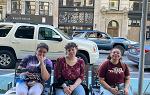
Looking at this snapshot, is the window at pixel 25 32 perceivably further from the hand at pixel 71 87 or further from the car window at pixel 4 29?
the hand at pixel 71 87

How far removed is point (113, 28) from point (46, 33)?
31732 mm

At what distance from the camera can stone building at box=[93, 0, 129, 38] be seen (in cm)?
4397

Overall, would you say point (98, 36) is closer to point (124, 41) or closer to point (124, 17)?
point (124, 41)

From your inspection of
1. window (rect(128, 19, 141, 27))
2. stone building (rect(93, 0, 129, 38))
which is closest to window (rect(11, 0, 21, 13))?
stone building (rect(93, 0, 129, 38))

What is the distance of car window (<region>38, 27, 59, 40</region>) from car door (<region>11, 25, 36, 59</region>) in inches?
10.9

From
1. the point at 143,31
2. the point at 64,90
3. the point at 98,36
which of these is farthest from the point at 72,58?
the point at 98,36

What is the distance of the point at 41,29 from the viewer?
42.7ft

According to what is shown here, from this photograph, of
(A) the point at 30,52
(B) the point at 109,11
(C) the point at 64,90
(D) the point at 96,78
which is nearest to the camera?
(C) the point at 64,90

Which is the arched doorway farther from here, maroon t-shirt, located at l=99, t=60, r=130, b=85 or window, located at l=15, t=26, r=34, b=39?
maroon t-shirt, located at l=99, t=60, r=130, b=85

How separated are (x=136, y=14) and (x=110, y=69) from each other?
39397mm

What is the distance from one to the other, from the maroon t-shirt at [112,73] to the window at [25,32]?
759cm

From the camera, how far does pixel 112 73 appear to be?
225 inches

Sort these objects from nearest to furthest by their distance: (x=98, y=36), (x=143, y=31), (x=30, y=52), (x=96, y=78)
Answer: (x=143, y=31)
(x=96, y=78)
(x=30, y=52)
(x=98, y=36)

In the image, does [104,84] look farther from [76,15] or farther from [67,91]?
[76,15]
